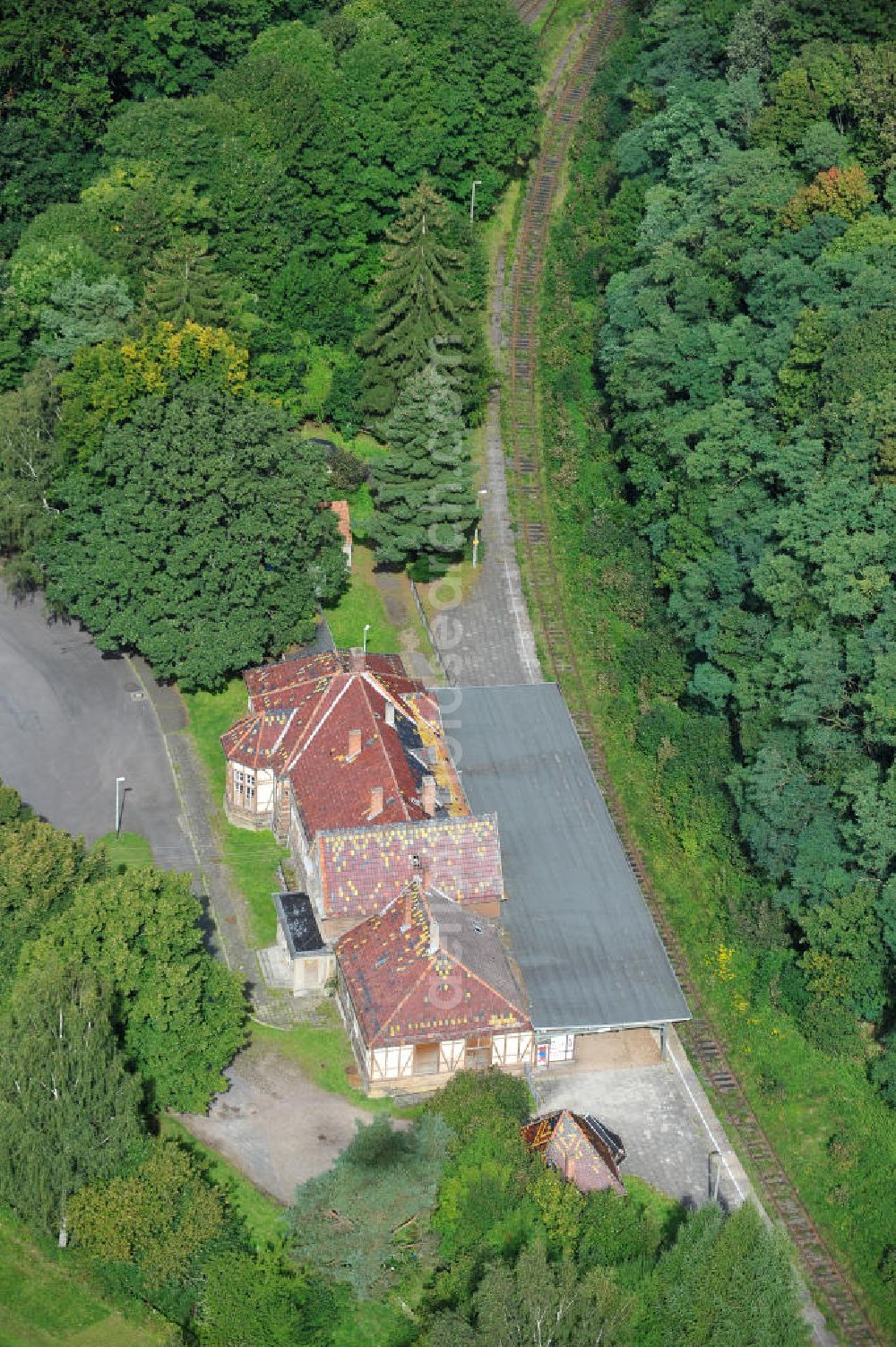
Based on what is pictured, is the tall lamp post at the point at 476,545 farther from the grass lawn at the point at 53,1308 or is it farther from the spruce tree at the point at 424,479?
the grass lawn at the point at 53,1308

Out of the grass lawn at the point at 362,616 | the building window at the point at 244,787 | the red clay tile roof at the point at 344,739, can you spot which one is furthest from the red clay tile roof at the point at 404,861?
the grass lawn at the point at 362,616

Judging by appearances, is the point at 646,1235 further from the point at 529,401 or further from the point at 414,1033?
the point at 529,401

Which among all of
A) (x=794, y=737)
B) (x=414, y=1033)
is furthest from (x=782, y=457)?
(x=414, y=1033)

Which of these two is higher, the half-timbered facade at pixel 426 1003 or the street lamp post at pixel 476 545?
the street lamp post at pixel 476 545

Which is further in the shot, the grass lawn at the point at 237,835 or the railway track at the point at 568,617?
the grass lawn at the point at 237,835

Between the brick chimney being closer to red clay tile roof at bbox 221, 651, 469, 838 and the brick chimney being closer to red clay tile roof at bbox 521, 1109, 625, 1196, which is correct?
red clay tile roof at bbox 221, 651, 469, 838

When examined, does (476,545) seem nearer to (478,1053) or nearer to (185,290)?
(185,290)

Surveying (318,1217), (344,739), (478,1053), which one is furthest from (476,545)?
(318,1217)
